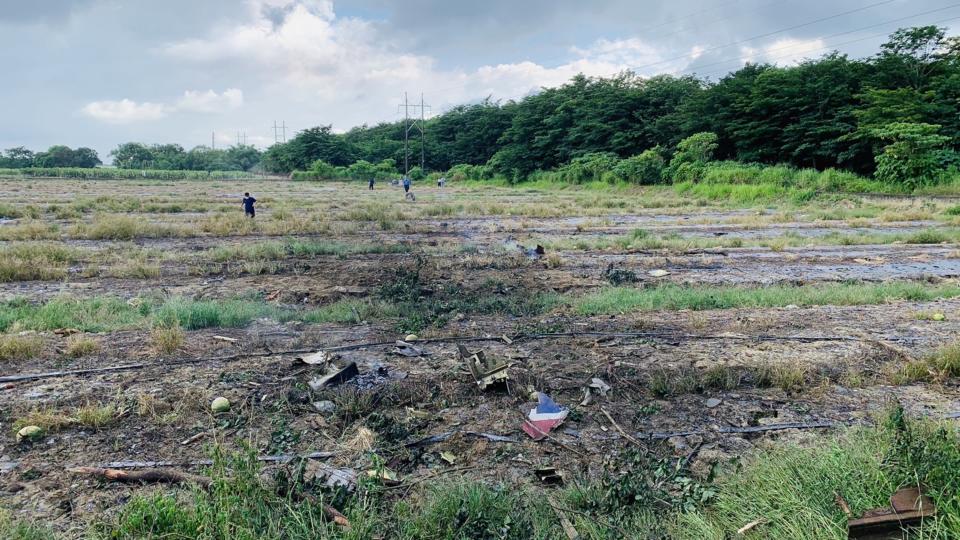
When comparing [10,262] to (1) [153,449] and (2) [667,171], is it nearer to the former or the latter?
(1) [153,449]

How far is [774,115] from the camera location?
36750mm

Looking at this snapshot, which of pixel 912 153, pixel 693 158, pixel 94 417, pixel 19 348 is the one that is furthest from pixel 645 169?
pixel 94 417

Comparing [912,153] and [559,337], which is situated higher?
[912,153]

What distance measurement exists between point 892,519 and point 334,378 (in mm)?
4312

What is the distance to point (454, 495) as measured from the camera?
139 inches

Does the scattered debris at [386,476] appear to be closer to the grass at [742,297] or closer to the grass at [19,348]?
the grass at [19,348]

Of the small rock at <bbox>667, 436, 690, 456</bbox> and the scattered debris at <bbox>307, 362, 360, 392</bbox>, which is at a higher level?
the scattered debris at <bbox>307, 362, 360, 392</bbox>

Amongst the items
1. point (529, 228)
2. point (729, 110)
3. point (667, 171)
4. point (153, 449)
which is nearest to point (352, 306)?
point (153, 449)

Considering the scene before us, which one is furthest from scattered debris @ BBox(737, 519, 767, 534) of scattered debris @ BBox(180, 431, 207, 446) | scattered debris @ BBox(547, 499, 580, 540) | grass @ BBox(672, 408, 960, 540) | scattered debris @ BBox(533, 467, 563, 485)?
scattered debris @ BBox(180, 431, 207, 446)

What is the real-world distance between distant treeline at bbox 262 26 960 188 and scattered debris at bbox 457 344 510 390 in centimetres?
2889

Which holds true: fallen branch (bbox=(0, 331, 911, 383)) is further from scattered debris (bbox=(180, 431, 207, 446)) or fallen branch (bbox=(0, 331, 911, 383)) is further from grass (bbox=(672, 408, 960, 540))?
grass (bbox=(672, 408, 960, 540))

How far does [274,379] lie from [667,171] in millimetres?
37957

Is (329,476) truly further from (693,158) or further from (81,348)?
(693,158)

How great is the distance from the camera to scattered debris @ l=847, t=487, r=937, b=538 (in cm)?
284
